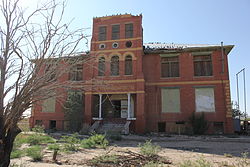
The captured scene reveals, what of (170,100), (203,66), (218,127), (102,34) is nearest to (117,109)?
(170,100)

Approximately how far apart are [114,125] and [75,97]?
4.69m

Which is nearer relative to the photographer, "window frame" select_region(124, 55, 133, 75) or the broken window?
"window frame" select_region(124, 55, 133, 75)

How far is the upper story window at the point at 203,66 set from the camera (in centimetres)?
2075

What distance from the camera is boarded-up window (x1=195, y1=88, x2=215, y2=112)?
65.3 ft

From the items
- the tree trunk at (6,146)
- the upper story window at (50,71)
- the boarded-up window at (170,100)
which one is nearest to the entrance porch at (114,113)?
the boarded-up window at (170,100)

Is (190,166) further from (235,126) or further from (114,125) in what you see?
(235,126)

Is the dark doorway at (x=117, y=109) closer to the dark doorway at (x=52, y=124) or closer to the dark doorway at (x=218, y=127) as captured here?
the dark doorway at (x=52, y=124)

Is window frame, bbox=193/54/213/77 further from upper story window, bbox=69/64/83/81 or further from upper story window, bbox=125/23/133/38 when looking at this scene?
upper story window, bbox=69/64/83/81

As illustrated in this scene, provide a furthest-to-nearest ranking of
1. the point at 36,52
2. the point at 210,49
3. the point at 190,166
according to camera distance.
Answer: the point at 210,49, the point at 190,166, the point at 36,52

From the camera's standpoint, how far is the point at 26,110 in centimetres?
363

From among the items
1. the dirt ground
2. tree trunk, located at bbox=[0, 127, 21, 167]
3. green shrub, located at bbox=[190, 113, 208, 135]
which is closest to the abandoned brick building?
green shrub, located at bbox=[190, 113, 208, 135]

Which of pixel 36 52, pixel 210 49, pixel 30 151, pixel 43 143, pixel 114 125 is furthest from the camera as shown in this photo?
pixel 210 49

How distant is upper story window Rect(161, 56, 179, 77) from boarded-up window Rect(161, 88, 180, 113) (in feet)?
5.28

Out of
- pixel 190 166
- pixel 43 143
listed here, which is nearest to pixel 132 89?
pixel 43 143
